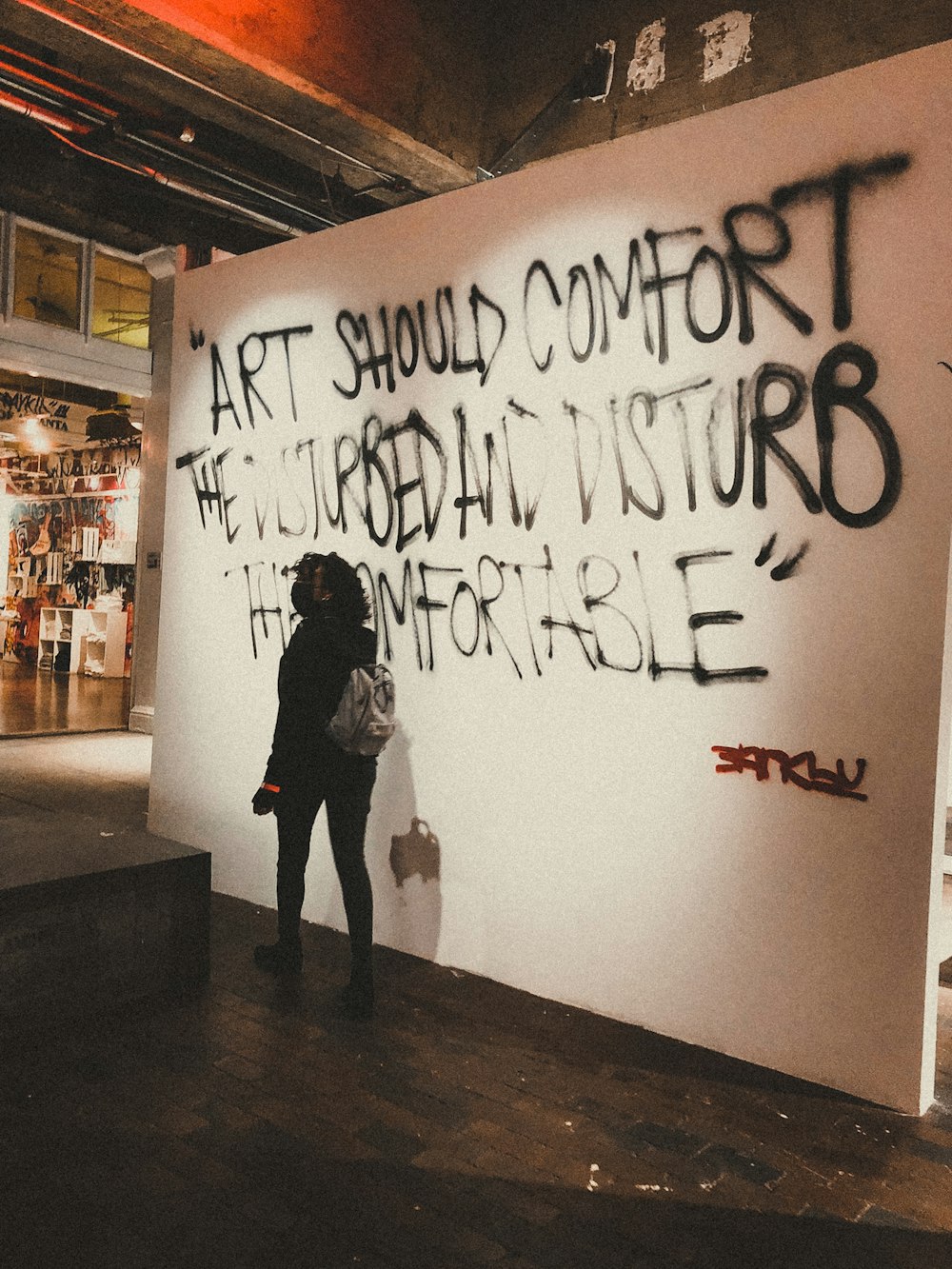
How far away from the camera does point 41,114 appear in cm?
578

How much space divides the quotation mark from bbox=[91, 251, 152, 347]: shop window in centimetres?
903

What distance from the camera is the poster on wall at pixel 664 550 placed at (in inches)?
131

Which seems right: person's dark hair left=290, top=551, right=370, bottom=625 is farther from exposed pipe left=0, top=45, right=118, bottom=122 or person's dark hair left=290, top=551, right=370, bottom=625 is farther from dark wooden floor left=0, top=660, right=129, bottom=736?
dark wooden floor left=0, top=660, right=129, bottom=736

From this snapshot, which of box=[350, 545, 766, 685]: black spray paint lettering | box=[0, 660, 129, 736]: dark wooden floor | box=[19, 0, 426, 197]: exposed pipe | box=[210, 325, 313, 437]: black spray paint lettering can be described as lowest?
box=[0, 660, 129, 736]: dark wooden floor

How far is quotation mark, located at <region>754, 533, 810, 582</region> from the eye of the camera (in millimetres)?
3541

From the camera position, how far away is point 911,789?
3268 millimetres

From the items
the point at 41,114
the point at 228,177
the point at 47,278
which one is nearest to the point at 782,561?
the point at 228,177

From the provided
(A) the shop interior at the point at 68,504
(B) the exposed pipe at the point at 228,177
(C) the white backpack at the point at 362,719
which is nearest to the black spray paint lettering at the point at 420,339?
(C) the white backpack at the point at 362,719

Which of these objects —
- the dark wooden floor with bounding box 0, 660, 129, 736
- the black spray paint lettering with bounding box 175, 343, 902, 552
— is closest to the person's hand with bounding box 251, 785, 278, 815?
the black spray paint lettering with bounding box 175, 343, 902, 552

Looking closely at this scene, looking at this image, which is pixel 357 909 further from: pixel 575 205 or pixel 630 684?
pixel 575 205

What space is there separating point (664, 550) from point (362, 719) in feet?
4.54

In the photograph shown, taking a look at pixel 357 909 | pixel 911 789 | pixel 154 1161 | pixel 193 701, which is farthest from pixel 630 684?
pixel 193 701

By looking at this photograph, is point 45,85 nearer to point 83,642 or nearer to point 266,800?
point 266,800
